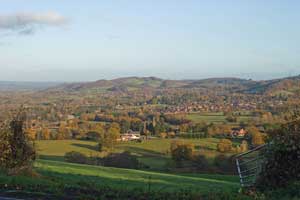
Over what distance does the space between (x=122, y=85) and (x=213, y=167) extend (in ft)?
495

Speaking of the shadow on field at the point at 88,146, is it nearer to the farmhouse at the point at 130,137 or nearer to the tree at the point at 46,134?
the farmhouse at the point at 130,137

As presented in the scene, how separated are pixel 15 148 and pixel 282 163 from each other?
25.5ft

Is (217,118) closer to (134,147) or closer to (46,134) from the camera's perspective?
(134,147)

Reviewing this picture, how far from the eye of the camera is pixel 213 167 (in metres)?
29.0

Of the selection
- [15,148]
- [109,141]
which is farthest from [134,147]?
[15,148]

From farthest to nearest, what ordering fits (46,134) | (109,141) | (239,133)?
(46,134) → (239,133) → (109,141)

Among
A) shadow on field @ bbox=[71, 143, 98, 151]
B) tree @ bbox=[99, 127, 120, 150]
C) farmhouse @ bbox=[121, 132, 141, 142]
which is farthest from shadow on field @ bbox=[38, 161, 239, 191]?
farmhouse @ bbox=[121, 132, 141, 142]

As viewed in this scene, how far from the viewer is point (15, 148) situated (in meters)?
12.1

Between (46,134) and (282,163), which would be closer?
(282,163)

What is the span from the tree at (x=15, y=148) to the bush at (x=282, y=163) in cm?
684

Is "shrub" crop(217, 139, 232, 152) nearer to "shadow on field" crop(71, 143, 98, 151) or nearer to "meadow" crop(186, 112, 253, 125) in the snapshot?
"shadow on field" crop(71, 143, 98, 151)

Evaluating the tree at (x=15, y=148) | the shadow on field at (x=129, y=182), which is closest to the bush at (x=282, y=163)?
the shadow on field at (x=129, y=182)

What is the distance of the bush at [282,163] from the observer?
9266 millimetres

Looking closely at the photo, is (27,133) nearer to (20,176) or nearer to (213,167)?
(20,176)
